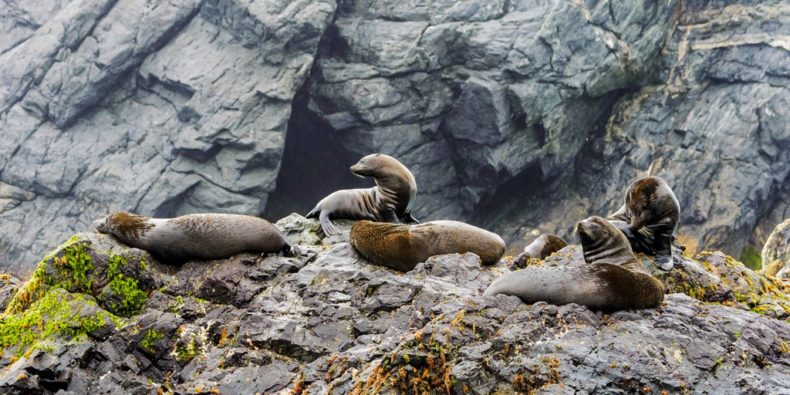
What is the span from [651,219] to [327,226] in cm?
463

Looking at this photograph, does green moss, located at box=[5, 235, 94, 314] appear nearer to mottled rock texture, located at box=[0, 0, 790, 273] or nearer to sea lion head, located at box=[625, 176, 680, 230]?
sea lion head, located at box=[625, 176, 680, 230]

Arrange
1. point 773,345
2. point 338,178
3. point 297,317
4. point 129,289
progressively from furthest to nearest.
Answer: point 338,178
point 129,289
point 297,317
point 773,345

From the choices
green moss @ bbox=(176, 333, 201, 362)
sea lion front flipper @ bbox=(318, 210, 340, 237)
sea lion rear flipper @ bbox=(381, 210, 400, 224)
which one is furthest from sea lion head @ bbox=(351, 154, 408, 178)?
green moss @ bbox=(176, 333, 201, 362)

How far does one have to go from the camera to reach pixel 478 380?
195 inches

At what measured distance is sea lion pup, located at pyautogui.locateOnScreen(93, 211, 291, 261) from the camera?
810cm

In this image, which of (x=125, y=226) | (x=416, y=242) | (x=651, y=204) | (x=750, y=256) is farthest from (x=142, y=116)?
(x=750, y=256)

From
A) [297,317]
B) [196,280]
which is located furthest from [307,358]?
[196,280]

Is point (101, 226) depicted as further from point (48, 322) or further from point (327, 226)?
point (327, 226)

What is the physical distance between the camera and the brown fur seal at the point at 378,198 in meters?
10.8

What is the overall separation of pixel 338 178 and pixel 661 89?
16879mm

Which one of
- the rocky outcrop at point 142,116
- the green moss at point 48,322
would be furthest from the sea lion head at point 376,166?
the rocky outcrop at point 142,116

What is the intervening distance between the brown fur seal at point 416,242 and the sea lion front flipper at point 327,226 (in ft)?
4.99

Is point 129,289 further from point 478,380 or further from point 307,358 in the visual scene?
point 478,380

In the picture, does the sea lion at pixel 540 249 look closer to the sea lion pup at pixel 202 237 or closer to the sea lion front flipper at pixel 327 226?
the sea lion front flipper at pixel 327 226
